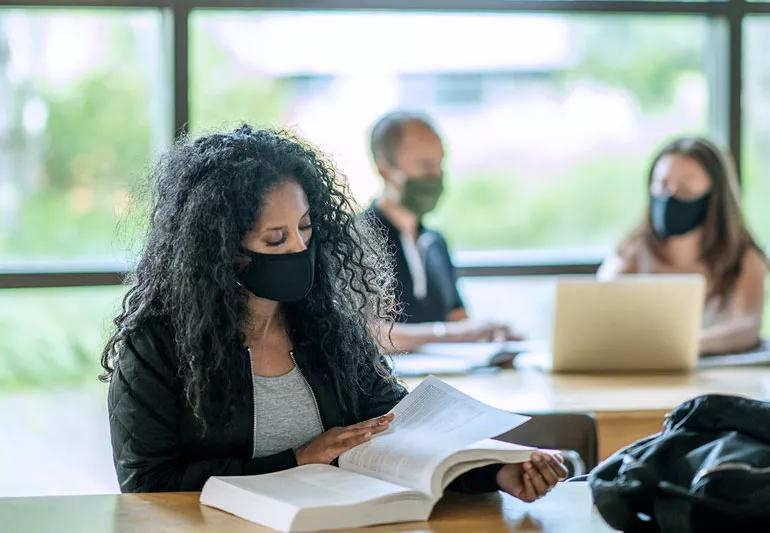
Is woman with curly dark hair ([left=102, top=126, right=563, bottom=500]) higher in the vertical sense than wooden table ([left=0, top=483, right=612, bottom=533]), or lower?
higher

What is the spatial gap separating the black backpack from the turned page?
0.23m

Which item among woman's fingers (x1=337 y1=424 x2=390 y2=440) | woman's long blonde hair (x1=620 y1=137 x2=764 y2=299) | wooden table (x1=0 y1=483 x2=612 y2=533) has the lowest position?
wooden table (x1=0 y1=483 x2=612 y2=533)

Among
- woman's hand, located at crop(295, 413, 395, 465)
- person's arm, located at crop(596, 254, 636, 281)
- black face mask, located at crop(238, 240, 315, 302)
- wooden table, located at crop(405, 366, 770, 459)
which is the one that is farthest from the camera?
person's arm, located at crop(596, 254, 636, 281)

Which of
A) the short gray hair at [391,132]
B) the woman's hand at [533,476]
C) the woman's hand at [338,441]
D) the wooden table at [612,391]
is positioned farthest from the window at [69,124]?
the woman's hand at [533,476]

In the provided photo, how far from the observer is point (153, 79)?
14.1ft

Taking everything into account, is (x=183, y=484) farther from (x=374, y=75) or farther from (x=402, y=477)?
(x=374, y=75)

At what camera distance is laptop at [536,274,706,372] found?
3098 millimetres

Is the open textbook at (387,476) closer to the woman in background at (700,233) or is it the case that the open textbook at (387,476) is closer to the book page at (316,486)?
the book page at (316,486)

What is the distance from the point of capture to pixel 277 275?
2.04 m

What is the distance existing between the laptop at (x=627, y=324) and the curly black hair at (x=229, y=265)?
97cm

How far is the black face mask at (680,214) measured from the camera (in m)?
3.79

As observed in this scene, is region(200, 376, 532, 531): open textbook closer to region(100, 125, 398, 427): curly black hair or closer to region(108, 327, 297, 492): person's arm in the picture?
region(108, 327, 297, 492): person's arm

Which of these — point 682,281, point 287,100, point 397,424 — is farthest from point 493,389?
point 287,100

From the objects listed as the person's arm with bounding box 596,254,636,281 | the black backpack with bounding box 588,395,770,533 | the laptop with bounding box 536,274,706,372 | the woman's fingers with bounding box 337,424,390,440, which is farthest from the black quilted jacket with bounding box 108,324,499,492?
the person's arm with bounding box 596,254,636,281
